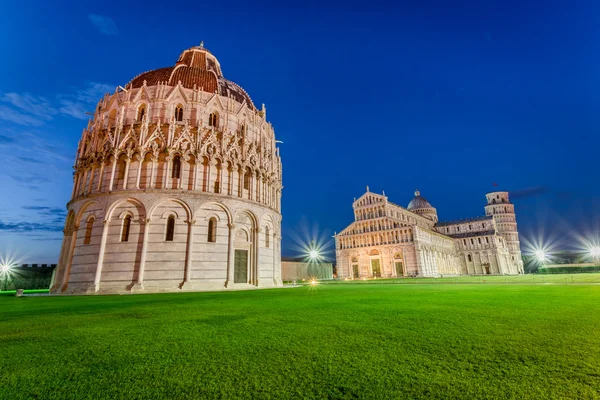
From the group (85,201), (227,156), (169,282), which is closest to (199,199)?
(227,156)

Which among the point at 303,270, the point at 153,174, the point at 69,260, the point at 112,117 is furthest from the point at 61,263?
the point at 303,270

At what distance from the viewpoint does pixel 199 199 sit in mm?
24531

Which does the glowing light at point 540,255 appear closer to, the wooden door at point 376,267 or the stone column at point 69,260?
the wooden door at point 376,267

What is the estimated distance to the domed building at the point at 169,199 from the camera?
2266 centimetres

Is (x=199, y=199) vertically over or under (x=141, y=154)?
under

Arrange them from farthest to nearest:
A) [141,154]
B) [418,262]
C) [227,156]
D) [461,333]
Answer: [418,262], [227,156], [141,154], [461,333]

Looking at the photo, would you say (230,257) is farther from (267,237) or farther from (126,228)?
(126,228)

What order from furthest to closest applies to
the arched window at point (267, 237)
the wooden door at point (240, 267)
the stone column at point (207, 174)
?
1. the arched window at point (267, 237)
2. the wooden door at point (240, 267)
3. the stone column at point (207, 174)

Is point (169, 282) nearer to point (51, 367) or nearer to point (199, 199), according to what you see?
point (199, 199)

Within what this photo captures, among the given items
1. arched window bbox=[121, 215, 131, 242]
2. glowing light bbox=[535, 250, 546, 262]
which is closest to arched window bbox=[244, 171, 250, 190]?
arched window bbox=[121, 215, 131, 242]

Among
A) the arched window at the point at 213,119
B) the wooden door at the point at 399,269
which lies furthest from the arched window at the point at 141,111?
the wooden door at the point at 399,269

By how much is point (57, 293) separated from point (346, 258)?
64575 mm

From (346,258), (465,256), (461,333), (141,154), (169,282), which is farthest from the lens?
(465,256)

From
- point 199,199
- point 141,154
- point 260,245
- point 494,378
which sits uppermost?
point 141,154
